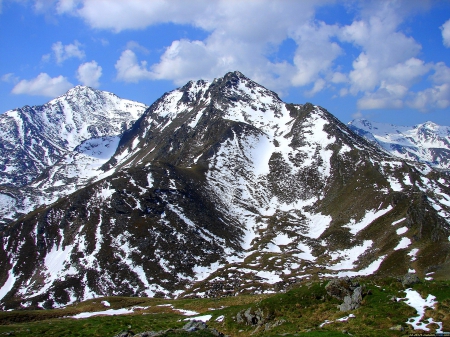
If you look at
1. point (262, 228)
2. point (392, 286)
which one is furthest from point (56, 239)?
point (392, 286)

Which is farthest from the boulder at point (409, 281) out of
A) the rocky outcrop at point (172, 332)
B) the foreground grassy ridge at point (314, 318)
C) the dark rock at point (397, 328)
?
the rocky outcrop at point (172, 332)

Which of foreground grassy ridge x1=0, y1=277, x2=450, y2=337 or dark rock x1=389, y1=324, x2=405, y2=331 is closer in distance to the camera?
dark rock x1=389, y1=324, x2=405, y2=331

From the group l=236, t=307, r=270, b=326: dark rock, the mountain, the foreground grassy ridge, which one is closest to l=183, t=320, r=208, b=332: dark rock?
the foreground grassy ridge

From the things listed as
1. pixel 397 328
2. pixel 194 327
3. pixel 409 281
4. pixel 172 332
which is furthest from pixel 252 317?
pixel 409 281

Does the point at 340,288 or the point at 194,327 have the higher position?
the point at 194,327

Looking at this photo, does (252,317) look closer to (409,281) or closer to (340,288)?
(340,288)

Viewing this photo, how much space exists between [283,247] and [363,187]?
5603 cm

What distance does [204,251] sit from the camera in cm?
14488

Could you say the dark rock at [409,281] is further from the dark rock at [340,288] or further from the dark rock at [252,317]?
the dark rock at [252,317]

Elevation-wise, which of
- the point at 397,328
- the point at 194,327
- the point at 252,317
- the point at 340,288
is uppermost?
the point at 194,327

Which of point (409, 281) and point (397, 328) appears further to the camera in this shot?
point (409, 281)

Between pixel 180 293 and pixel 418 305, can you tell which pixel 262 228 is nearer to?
pixel 180 293

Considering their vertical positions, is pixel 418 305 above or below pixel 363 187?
below

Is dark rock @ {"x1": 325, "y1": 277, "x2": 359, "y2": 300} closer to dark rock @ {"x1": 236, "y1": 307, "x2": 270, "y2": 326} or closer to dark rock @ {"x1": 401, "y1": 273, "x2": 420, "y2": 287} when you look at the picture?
dark rock @ {"x1": 401, "y1": 273, "x2": 420, "y2": 287}
